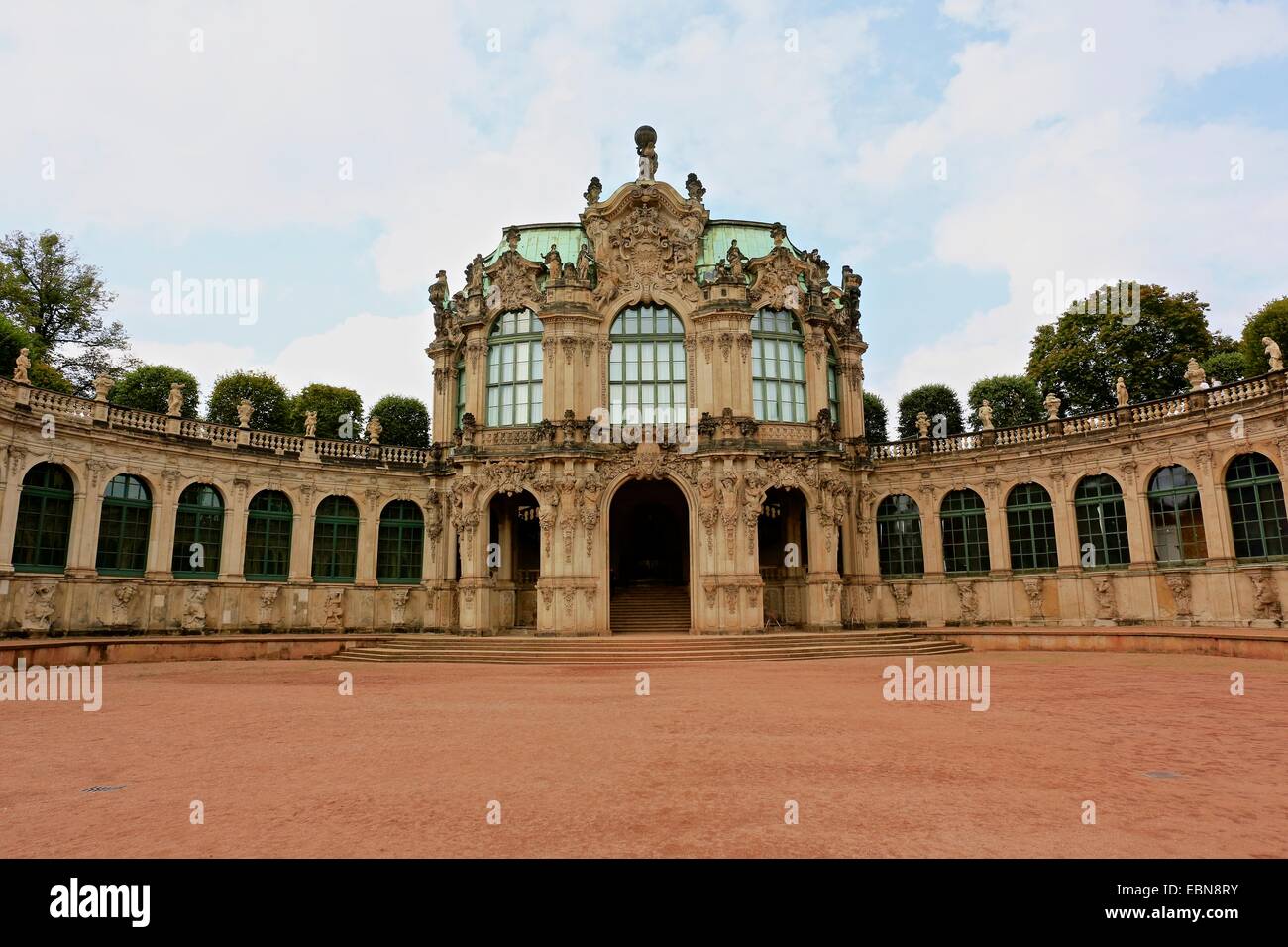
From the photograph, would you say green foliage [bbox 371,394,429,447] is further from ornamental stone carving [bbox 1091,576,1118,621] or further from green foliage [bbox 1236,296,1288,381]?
green foliage [bbox 1236,296,1288,381]

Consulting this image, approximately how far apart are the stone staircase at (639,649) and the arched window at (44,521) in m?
11.2

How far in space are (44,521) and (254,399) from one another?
16.8m

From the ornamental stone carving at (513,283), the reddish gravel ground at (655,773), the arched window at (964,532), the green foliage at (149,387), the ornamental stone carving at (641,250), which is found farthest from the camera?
the green foliage at (149,387)

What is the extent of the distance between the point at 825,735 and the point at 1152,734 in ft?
12.9

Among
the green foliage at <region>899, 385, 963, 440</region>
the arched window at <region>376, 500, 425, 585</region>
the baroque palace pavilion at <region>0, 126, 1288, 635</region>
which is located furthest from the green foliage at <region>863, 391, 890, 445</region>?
the arched window at <region>376, 500, 425, 585</region>

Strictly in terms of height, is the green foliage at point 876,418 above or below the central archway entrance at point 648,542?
above

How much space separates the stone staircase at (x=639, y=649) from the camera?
74.2ft

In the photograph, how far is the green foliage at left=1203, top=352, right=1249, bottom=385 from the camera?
33.9 meters

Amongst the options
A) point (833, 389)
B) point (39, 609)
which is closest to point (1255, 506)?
point (833, 389)

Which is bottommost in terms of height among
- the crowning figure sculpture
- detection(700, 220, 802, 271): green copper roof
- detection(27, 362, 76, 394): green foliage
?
detection(27, 362, 76, 394): green foliage

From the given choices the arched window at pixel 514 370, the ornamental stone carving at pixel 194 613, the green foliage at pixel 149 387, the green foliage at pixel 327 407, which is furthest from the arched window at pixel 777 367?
the green foliage at pixel 149 387

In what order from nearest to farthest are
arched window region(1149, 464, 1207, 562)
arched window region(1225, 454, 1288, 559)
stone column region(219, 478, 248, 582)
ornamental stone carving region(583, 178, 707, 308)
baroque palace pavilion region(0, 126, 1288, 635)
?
arched window region(1225, 454, 1288, 559) → arched window region(1149, 464, 1207, 562) → baroque palace pavilion region(0, 126, 1288, 635) → stone column region(219, 478, 248, 582) → ornamental stone carving region(583, 178, 707, 308)

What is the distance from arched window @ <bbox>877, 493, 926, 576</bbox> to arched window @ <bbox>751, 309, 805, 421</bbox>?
6331mm
